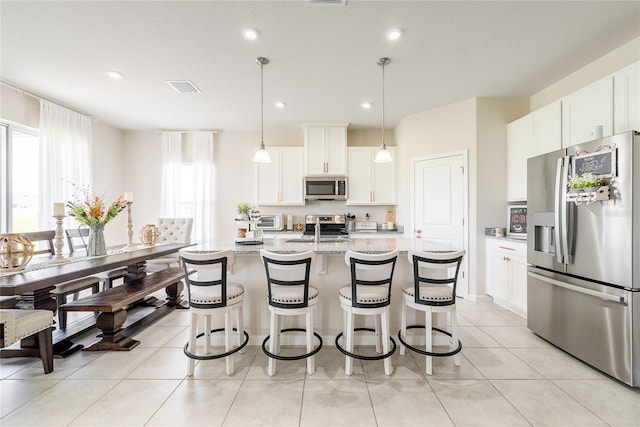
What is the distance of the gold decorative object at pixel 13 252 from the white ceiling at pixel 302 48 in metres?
1.82

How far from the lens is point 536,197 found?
263cm

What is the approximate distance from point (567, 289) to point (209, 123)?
5433mm

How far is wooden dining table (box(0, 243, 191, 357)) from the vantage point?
1823 mm

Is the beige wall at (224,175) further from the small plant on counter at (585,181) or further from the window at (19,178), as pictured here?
the small plant on counter at (585,181)

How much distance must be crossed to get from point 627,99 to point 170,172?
637cm

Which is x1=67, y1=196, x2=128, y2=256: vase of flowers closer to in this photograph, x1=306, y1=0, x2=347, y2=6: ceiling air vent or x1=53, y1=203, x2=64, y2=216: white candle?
x1=53, y1=203, x2=64, y2=216: white candle

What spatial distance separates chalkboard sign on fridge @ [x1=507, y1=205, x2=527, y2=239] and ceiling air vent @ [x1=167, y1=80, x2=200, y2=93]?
458cm

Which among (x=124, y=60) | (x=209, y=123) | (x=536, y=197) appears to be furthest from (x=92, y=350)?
(x=536, y=197)

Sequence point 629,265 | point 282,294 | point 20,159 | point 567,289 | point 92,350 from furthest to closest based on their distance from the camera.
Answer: point 20,159
point 92,350
point 567,289
point 282,294
point 629,265

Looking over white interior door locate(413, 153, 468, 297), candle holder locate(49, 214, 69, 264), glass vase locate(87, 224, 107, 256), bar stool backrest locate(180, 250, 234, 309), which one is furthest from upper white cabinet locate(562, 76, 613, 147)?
candle holder locate(49, 214, 69, 264)

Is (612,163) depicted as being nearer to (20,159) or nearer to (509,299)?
(509,299)

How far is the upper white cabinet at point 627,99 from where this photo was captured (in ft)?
7.02

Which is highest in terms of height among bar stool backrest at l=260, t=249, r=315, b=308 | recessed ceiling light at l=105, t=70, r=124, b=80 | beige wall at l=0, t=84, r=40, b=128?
recessed ceiling light at l=105, t=70, r=124, b=80

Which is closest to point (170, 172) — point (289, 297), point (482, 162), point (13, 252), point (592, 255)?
point (13, 252)
